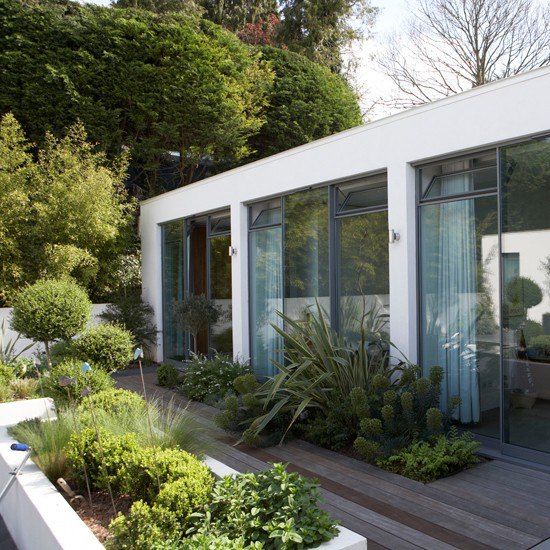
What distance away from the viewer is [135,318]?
378 inches

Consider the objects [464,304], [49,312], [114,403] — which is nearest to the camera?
[114,403]

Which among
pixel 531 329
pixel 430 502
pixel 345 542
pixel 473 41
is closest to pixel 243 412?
pixel 430 502

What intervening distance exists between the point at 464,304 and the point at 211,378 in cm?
325

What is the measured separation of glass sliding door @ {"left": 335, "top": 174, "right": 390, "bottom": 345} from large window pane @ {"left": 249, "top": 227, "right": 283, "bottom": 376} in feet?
3.68

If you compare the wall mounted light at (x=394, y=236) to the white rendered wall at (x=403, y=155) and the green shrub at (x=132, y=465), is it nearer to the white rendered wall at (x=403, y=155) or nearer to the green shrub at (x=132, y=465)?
the white rendered wall at (x=403, y=155)

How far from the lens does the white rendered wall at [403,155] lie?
4.25 meters

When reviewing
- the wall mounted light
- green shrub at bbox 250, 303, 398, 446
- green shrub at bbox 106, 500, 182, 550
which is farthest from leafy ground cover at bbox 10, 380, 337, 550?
the wall mounted light

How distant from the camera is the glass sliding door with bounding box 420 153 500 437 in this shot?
4547 millimetres

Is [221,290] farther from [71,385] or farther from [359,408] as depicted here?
[359,408]

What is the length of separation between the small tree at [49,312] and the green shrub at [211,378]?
5.04 ft

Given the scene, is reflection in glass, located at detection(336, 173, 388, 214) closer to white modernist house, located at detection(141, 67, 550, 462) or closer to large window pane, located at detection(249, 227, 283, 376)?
white modernist house, located at detection(141, 67, 550, 462)

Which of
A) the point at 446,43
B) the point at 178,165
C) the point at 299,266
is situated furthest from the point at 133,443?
the point at 446,43

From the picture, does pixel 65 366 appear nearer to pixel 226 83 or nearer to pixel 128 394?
pixel 128 394

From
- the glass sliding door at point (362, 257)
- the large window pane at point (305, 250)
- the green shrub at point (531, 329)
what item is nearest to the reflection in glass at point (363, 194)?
the glass sliding door at point (362, 257)
